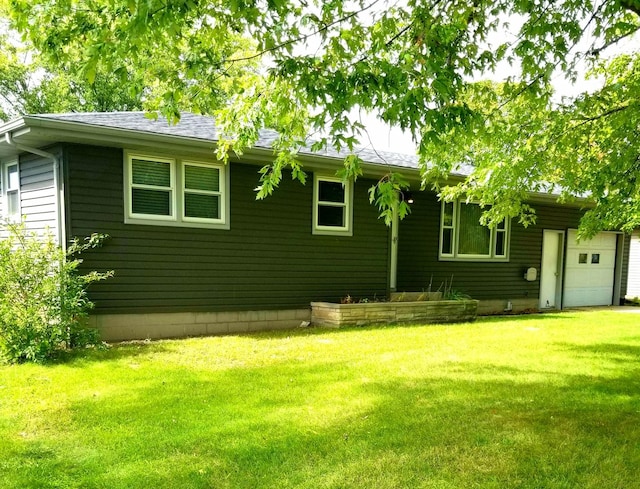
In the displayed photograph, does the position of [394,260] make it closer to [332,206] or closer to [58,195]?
[332,206]

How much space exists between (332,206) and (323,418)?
593cm

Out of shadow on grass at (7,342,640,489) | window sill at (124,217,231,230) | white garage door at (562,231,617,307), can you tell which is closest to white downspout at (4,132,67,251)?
window sill at (124,217,231,230)

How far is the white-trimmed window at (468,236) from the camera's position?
11.6 meters

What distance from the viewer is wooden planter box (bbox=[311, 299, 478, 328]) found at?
8.81m

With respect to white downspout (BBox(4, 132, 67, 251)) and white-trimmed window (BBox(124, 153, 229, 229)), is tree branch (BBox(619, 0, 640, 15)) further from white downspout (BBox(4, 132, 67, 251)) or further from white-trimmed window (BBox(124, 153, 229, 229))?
white downspout (BBox(4, 132, 67, 251))

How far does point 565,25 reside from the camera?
473 cm

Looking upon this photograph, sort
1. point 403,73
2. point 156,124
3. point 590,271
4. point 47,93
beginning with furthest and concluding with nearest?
point 47,93 < point 590,271 < point 156,124 < point 403,73

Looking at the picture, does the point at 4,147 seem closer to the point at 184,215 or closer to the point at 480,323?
the point at 184,215

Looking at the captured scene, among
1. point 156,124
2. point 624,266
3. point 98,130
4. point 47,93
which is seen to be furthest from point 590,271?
point 47,93

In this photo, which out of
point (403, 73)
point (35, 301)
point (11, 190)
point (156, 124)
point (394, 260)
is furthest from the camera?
point (394, 260)

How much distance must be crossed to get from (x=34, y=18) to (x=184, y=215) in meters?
4.60

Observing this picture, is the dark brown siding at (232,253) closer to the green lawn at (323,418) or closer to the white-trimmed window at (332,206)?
the white-trimmed window at (332,206)

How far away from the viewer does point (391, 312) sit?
30.8 ft

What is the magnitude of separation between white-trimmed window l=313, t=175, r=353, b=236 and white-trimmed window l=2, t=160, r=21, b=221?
540cm
